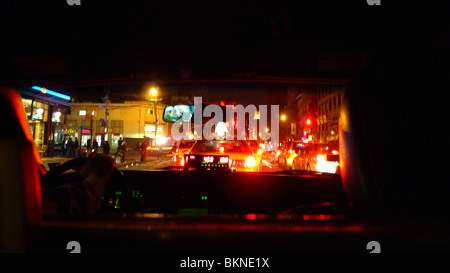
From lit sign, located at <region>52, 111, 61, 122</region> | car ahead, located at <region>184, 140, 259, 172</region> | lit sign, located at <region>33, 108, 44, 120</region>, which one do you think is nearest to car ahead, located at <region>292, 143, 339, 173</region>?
car ahead, located at <region>184, 140, 259, 172</region>

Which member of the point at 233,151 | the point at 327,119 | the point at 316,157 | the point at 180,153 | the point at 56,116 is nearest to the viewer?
the point at 233,151

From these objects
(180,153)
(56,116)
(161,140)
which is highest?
(56,116)

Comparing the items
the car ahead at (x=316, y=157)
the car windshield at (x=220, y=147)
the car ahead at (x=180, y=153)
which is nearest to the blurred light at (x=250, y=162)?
the car windshield at (x=220, y=147)

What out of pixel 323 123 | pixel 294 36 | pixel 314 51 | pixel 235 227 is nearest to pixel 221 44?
pixel 294 36

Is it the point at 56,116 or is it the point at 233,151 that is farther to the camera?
the point at 56,116

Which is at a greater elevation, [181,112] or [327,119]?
[327,119]

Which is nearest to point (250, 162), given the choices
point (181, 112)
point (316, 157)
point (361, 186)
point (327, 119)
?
point (181, 112)

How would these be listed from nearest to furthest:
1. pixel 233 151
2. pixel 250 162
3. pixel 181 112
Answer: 1. pixel 181 112
2. pixel 250 162
3. pixel 233 151

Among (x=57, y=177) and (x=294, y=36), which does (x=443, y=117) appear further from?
(x=57, y=177)

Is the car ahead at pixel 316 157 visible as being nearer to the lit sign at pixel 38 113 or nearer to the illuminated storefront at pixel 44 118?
the illuminated storefront at pixel 44 118

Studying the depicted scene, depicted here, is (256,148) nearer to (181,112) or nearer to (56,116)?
(181,112)

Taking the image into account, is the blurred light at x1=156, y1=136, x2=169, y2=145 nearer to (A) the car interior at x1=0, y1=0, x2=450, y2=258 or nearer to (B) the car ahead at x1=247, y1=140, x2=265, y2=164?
(B) the car ahead at x1=247, y1=140, x2=265, y2=164

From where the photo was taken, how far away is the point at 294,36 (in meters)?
2.09
